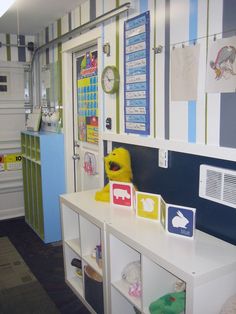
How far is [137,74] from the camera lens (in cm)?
234

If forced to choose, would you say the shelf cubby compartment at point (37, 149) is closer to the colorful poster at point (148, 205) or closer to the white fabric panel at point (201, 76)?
the colorful poster at point (148, 205)

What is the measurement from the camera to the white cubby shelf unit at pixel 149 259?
147cm

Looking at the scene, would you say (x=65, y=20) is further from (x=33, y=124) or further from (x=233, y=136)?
(x=233, y=136)

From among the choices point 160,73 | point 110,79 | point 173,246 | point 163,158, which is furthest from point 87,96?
point 173,246

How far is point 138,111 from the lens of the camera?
93.6 inches

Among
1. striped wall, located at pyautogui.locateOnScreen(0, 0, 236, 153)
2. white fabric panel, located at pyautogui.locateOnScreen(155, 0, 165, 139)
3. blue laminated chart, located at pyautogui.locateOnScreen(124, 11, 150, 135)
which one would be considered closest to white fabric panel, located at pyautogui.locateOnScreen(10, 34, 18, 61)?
striped wall, located at pyautogui.locateOnScreen(0, 0, 236, 153)

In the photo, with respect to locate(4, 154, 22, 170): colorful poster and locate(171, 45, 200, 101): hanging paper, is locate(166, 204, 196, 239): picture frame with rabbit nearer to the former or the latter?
locate(171, 45, 200, 101): hanging paper

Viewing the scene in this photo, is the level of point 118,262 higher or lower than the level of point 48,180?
lower

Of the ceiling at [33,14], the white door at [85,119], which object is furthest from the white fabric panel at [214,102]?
the ceiling at [33,14]

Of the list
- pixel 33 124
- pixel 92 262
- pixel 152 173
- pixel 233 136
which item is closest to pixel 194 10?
pixel 233 136

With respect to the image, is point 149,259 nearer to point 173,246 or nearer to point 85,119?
point 173,246

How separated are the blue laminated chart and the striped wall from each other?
5 cm

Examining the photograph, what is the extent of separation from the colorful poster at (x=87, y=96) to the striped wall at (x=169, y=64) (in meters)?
0.29

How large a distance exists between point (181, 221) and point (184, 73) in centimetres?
84
